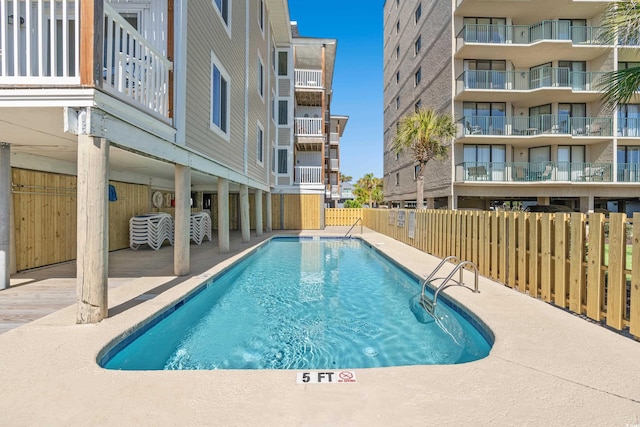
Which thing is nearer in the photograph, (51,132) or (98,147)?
(98,147)

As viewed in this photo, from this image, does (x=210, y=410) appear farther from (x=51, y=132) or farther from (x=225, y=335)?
(x=51, y=132)

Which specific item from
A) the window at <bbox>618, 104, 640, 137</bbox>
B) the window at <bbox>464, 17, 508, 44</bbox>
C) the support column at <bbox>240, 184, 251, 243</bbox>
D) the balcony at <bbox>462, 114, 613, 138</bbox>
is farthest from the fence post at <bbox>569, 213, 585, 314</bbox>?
the window at <bbox>618, 104, 640, 137</bbox>

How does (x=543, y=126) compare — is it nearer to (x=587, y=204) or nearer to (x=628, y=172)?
(x=587, y=204)

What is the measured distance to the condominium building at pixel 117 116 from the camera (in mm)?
4055

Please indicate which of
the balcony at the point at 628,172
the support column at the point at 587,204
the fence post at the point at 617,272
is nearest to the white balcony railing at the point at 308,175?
the support column at the point at 587,204

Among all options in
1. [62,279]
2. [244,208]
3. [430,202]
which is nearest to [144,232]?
[244,208]

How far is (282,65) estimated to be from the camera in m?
21.5

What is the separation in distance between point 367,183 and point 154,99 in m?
50.6

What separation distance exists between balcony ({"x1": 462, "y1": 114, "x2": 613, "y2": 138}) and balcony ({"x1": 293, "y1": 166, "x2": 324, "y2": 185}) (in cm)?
941

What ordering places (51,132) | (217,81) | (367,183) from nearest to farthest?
1. (51,132)
2. (217,81)
3. (367,183)

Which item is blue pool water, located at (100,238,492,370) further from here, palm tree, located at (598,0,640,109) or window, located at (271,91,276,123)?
window, located at (271,91,276,123)

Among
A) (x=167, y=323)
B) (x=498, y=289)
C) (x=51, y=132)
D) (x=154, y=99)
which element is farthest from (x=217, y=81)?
(x=498, y=289)

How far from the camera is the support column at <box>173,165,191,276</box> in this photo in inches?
275

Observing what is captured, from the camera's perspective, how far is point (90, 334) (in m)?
3.78
